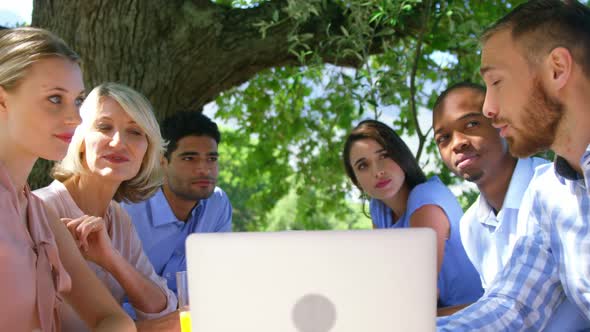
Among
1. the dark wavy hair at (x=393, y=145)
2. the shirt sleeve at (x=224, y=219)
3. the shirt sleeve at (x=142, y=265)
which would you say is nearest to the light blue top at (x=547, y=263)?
the shirt sleeve at (x=142, y=265)

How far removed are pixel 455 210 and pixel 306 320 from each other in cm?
251

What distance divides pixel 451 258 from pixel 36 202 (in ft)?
6.86

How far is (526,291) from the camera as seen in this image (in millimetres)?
1785

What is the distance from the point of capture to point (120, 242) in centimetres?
275

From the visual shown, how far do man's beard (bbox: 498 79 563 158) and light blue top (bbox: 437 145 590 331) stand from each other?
0.08 m

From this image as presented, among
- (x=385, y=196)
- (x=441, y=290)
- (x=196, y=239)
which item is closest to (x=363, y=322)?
(x=196, y=239)

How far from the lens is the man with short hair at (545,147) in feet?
5.70

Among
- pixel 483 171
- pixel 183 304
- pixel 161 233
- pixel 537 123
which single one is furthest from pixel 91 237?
pixel 483 171

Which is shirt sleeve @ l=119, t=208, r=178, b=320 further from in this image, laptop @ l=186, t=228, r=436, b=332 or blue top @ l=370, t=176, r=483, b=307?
laptop @ l=186, t=228, r=436, b=332

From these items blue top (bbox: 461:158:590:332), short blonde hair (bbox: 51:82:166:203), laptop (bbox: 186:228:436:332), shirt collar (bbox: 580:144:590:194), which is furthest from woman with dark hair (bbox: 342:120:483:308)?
laptop (bbox: 186:228:436:332)

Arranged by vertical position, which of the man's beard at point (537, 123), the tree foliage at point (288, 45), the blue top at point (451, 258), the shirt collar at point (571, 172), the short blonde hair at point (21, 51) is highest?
the tree foliage at point (288, 45)

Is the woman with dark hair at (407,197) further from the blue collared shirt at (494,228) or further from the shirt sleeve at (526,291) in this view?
the shirt sleeve at (526,291)

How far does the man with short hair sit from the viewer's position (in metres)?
1.74

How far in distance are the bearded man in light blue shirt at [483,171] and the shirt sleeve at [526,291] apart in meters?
0.76
